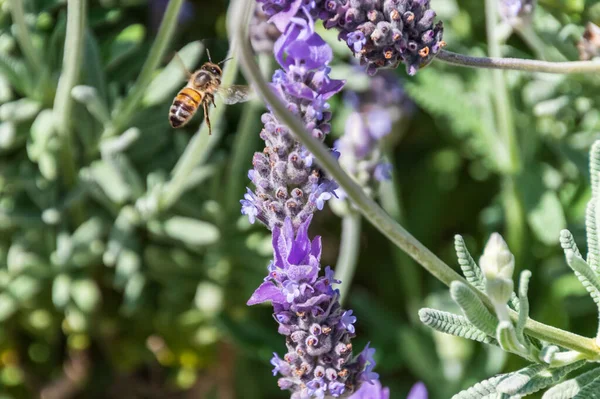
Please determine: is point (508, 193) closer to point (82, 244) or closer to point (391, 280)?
point (391, 280)

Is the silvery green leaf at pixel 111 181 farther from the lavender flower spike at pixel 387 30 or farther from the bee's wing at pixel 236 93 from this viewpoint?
the lavender flower spike at pixel 387 30

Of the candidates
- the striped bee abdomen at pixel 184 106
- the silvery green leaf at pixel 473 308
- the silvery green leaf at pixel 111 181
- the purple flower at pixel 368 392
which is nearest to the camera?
the silvery green leaf at pixel 473 308

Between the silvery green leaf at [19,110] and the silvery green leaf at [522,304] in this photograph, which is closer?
the silvery green leaf at [522,304]

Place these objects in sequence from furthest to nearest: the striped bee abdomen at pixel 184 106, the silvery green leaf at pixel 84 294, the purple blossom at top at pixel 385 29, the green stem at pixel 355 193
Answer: the silvery green leaf at pixel 84 294, the striped bee abdomen at pixel 184 106, the purple blossom at top at pixel 385 29, the green stem at pixel 355 193

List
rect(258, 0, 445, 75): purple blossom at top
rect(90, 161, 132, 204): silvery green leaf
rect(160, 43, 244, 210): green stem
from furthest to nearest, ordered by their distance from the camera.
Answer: rect(90, 161, 132, 204): silvery green leaf → rect(160, 43, 244, 210): green stem → rect(258, 0, 445, 75): purple blossom at top

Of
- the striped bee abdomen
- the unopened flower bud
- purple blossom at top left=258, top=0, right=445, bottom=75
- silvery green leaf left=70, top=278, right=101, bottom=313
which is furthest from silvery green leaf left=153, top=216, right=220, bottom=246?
the unopened flower bud

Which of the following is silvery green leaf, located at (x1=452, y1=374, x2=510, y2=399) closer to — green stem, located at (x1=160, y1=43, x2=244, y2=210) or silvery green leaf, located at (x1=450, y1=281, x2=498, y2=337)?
silvery green leaf, located at (x1=450, y1=281, x2=498, y2=337)

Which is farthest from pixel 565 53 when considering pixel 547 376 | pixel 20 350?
pixel 20 350

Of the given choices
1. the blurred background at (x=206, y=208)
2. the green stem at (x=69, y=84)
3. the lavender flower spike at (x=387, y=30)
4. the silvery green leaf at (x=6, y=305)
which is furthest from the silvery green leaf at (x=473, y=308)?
the silvery green leaf at (x=6, y=305)

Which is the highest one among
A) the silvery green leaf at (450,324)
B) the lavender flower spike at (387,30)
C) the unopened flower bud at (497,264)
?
the lavender flower spike at (387,30)
